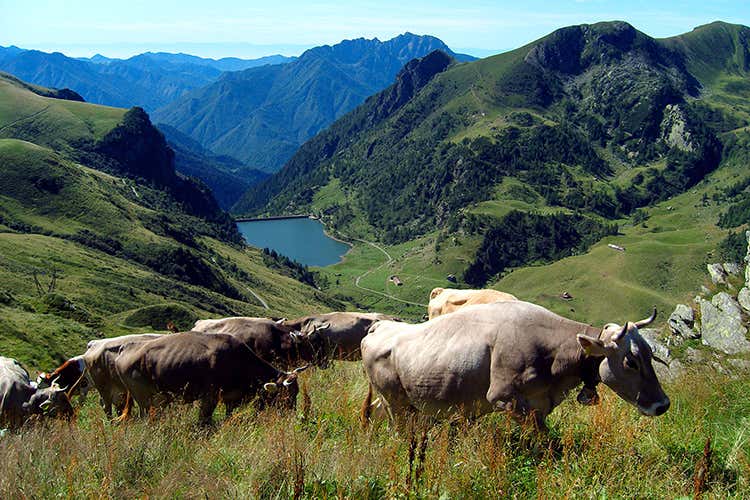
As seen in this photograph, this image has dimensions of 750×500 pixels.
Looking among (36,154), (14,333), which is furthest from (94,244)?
(14,333)

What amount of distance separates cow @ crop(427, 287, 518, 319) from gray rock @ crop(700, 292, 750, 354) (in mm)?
9446

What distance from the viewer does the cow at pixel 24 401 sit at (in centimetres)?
1330

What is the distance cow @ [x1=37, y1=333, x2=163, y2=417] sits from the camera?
13.6 m

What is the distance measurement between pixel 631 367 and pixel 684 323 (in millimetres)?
21116

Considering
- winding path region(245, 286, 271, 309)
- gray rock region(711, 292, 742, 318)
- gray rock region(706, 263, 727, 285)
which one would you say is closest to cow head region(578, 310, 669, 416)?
gray rock region(711, 292, 742, 318)

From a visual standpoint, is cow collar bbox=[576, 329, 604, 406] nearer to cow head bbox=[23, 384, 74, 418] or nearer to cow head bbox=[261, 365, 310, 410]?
cow head bbox=[261, 365, 310, 410]

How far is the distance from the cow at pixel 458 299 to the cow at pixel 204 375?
5.90m

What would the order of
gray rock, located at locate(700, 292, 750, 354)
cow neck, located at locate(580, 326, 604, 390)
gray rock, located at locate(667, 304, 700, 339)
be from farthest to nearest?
gray rock, located at locate(667, 304, 700, 339)
gray rock, located at locate(700, 292, 750, 354)
cow neck, located at locate(580, 326, 604, 390)

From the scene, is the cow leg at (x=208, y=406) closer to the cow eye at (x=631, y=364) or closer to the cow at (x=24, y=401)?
the cow at (x=24, y=401)

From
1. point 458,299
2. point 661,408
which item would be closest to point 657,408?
point 661,408

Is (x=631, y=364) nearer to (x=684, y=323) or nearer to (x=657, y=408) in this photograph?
(x=657, y=408)

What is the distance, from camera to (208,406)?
1118 centimetres

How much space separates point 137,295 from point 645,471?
10627 centimetres

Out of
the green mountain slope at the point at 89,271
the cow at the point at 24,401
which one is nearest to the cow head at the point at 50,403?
the cow at the point at 24,401
